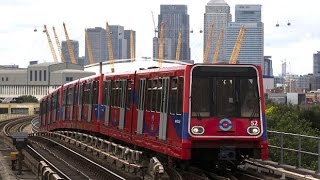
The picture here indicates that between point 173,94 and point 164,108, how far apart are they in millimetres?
801

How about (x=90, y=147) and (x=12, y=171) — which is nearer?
(x=12, y=171)

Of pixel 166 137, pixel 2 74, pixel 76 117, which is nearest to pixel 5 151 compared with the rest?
pixel 76 117

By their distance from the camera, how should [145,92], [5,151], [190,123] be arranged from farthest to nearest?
[5,151], [145,92], [190,123]

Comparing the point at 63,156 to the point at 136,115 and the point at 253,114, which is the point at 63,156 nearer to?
the point at 136,115

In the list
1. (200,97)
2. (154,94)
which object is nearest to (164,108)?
(154,94)

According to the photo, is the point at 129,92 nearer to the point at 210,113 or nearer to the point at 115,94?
the point at 115,94

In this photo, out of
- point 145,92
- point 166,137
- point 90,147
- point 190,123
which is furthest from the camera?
point 90,147

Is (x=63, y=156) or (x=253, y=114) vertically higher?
(x=253, y=114)

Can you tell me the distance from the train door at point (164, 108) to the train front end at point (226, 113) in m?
1.46

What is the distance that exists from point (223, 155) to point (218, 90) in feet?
5.51

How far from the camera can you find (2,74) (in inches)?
7480

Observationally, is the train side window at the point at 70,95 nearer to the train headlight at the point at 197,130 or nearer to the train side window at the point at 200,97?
the train side window at the point at 200,97

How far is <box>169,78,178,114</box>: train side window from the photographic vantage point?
17.2m

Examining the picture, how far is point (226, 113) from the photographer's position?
655 inches
